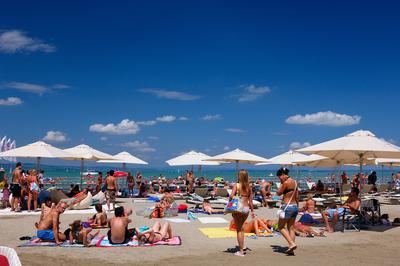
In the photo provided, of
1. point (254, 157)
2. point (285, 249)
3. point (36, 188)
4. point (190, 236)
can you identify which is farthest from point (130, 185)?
point (285, 249)

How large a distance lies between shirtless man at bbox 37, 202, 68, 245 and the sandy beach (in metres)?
0.40

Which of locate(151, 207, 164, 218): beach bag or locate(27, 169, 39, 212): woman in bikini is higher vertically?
locate(27, 169, 39, 212): woman in bikini

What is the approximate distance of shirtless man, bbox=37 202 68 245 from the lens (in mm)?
7805

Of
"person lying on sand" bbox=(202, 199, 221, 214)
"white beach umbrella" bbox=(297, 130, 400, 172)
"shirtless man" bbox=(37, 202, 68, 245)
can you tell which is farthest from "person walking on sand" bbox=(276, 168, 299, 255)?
"person lying on sand" bbox=(202, 199, 221, 214)

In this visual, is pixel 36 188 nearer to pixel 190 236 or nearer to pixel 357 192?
pixel 190 236

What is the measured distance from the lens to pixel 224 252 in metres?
7.39

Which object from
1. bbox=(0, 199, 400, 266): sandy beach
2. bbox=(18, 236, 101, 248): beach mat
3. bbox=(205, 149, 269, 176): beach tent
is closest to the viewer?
bbox=(0, 199, 400, 266): sandy beach

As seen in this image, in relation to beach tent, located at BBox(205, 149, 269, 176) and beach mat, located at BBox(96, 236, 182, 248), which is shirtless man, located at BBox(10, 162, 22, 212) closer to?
beach mat, located at BBox(96, 236, 182, 248)

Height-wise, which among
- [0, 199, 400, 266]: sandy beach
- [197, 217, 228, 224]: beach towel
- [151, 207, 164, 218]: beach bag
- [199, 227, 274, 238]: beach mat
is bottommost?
[0, 199, 400, 266]: sandy beach

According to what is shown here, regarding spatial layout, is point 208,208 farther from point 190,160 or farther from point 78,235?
point 190,160

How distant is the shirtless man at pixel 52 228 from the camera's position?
7.80 m

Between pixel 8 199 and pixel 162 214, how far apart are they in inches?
230

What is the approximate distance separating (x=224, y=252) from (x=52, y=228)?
135 inches

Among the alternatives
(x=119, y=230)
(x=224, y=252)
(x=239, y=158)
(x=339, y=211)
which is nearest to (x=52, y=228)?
(x=119, y=230)
